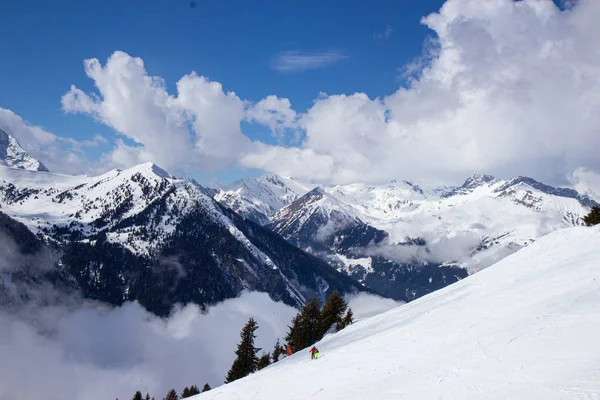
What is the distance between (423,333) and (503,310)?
6174 mm

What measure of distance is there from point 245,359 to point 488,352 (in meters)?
53.7

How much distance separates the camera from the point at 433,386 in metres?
20.2

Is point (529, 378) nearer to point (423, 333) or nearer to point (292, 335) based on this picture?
point (423, 333)

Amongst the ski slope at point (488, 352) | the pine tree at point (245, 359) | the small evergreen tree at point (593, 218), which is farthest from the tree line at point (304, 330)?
the small evergreen tree at point (593, 218)

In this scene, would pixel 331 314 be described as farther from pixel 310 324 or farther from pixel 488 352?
pixel 488 352

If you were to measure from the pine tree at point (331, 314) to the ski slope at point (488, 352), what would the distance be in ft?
113

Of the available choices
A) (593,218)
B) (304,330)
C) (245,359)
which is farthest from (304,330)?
(593,218)

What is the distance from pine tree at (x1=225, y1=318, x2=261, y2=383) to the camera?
66.9 metres

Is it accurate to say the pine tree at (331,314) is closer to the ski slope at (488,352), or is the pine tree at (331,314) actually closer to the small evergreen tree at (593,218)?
the ski slope at (488,352)

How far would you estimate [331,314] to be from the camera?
2820 inches

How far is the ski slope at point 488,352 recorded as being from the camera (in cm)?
1830

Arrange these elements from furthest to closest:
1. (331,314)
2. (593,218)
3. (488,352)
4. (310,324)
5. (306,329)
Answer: (331,314) < (310,324) < (306,329) < (593,218) < (488,352)

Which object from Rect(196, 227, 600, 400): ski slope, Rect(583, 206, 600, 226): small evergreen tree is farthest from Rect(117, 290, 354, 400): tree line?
Rect(583, 206, 600, 226): small evergreen tree

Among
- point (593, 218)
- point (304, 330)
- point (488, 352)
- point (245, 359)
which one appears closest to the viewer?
point (488, 352)
